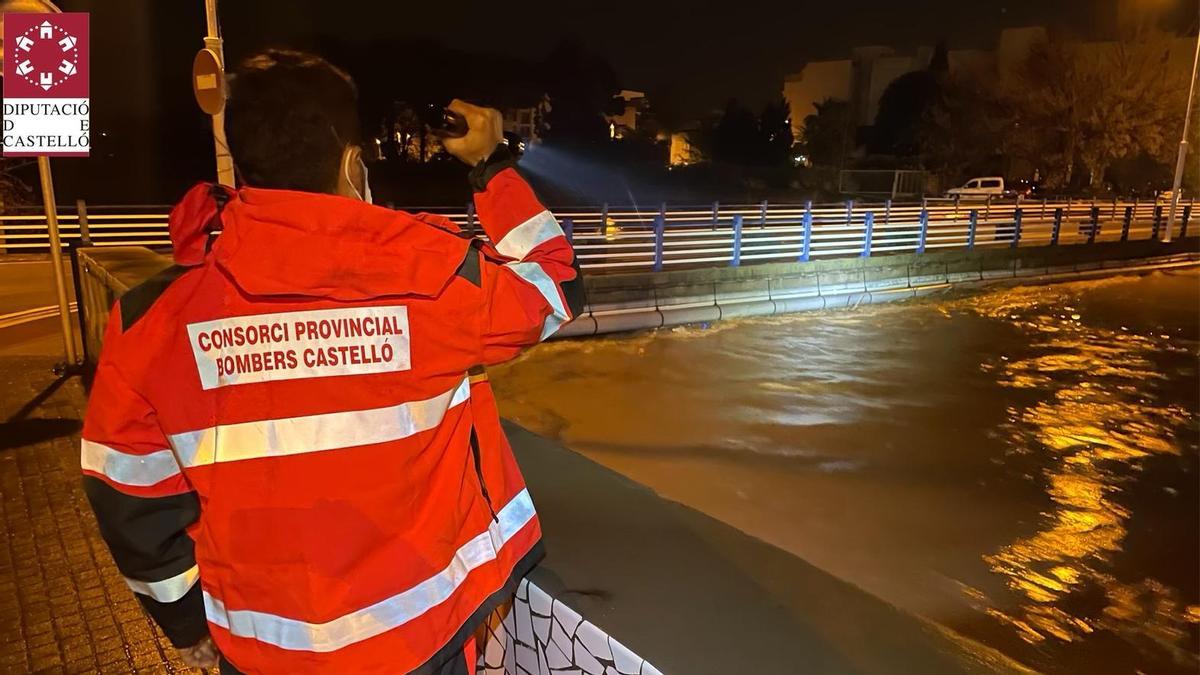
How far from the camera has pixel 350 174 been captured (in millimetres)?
1504

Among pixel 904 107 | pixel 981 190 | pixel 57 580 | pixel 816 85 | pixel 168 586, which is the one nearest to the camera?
pixel 168 586

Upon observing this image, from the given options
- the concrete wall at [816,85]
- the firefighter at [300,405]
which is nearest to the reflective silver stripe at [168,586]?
the firefighter at [300,405]

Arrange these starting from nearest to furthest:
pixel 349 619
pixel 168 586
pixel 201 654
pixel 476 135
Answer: pixel 349 619
pixel 168 586
pixel 201 654
pixel 476 135

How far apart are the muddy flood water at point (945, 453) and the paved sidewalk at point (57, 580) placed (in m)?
3.89

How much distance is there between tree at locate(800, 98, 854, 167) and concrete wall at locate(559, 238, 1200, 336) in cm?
3354

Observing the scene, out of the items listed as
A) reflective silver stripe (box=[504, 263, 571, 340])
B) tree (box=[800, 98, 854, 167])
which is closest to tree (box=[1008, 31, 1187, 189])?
tree (box=[800, 98, 854, 167])

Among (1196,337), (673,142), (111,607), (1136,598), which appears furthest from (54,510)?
(673,142)

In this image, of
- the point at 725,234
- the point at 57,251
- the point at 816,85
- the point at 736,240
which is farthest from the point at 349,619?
the point at 816,85

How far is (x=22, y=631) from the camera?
10.4ft

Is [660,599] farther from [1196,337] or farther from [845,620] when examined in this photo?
[1196,337]

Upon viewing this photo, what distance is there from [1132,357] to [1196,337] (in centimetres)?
279

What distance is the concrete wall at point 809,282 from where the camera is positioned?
11852mm

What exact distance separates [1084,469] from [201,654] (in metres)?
7.66

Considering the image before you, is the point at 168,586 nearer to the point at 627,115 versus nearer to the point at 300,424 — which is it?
the point at 300,424
